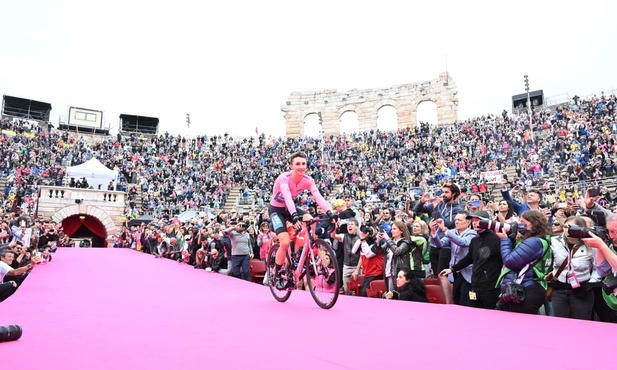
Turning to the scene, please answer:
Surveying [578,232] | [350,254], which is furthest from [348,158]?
[578,232]

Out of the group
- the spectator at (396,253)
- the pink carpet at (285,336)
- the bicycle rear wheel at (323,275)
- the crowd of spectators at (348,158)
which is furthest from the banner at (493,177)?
the bicycle rear wheel at (323,275)

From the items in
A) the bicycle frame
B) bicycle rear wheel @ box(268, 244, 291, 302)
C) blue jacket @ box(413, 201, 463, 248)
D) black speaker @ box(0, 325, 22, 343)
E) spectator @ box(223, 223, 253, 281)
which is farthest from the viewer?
spectator @ box(223, 223, 253, 281)

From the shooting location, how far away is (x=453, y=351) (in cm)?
298

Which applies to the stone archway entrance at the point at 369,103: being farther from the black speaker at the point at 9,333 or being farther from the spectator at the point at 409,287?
the black speaker at the point at 9,333

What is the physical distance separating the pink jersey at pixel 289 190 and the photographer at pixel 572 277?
8.35 ft

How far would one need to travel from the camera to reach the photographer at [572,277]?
171 inches

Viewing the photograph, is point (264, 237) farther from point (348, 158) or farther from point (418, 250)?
point (348, 158)

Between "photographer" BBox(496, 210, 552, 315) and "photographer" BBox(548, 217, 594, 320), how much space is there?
0.13 m

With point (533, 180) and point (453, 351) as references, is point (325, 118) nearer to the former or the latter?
point (533, 180)

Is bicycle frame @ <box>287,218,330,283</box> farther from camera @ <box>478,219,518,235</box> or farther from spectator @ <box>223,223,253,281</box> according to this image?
spectator @ <box>223,223,253,281</box>

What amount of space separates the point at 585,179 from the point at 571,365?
765 inches

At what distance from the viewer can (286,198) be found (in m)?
4.98

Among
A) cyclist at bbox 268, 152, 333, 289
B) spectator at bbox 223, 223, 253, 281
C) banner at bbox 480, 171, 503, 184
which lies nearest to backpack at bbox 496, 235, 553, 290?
cyclist at bbox 268, 152, 333, 289

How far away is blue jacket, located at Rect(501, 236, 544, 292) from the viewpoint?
4344 millimetres
